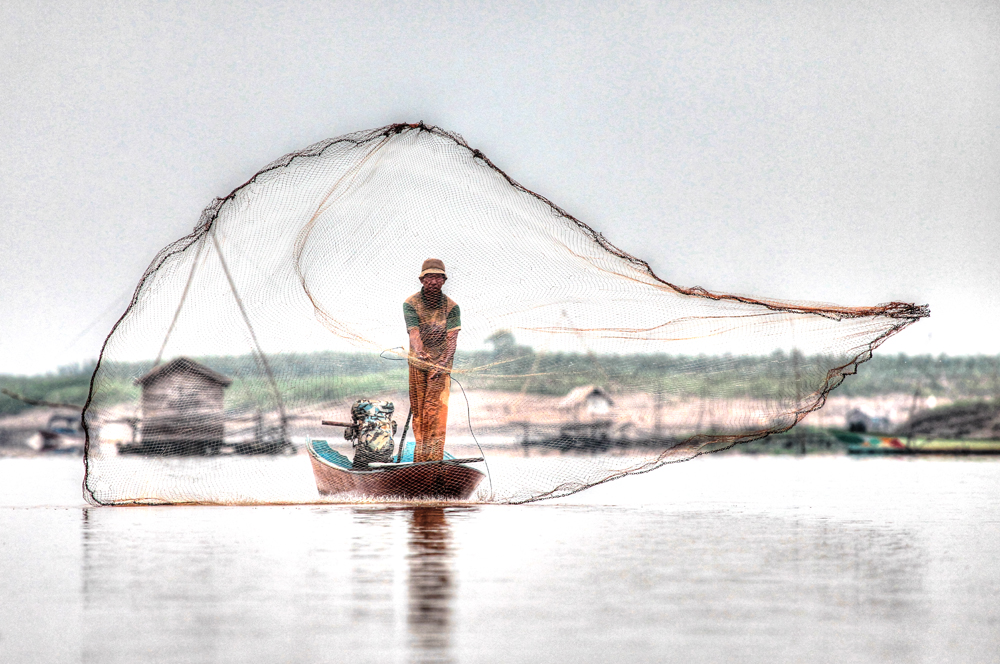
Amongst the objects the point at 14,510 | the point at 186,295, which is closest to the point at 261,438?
the point at 186,295

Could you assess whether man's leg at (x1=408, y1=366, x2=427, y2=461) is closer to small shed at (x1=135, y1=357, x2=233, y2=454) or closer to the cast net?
the cast net

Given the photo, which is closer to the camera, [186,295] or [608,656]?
[608,656]

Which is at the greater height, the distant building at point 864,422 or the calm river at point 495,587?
the calm river at point 495,587

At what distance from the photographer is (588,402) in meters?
12.6

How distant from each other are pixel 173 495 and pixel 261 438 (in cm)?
129

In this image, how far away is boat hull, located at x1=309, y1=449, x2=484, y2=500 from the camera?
13.0m

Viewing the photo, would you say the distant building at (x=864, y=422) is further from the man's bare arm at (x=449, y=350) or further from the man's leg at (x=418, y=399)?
the man's bare arm at (x=449, y=350)

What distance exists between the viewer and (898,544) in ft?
32.5

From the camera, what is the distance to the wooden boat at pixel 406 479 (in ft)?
42.6

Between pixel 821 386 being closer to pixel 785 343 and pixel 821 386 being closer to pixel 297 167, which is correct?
pixel 785 343

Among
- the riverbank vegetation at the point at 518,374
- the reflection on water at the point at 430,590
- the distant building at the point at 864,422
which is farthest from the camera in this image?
the distant building at the point at 864,422

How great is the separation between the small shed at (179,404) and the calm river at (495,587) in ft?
3.52

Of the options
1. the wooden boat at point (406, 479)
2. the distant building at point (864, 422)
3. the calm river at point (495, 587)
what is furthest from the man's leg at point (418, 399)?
the distant building at point (864, 422)

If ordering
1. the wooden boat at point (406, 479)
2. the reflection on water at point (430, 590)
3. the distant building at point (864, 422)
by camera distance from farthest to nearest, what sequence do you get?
the distant building at point (864, 422) < the wooden boat at point (406, 479) < the reflection on water at point (430, 590)
